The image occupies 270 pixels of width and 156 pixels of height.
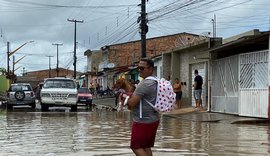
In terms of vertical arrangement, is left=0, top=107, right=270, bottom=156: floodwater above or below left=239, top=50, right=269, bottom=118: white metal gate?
below

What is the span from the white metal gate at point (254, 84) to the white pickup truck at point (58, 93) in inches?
402

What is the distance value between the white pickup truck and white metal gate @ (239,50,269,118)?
1020cm

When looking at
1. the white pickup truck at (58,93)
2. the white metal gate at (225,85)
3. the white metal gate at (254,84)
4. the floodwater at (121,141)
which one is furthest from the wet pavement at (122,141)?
the white pickup truck at (58,93)

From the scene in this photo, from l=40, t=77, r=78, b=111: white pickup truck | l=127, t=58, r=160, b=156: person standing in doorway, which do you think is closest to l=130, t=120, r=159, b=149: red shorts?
l=127, t=58, r=160, b=156: person standing in doorway

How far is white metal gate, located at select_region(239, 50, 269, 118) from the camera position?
60.3 feet

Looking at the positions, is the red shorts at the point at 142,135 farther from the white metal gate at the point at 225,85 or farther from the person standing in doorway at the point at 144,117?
the white metal gate at the point at 225,85

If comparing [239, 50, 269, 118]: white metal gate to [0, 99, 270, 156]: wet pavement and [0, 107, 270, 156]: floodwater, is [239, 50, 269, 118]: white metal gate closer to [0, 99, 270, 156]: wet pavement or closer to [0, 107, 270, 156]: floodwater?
[0, 99, 270, 156]: wet pavement

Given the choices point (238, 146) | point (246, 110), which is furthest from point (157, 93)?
point (246, 110)

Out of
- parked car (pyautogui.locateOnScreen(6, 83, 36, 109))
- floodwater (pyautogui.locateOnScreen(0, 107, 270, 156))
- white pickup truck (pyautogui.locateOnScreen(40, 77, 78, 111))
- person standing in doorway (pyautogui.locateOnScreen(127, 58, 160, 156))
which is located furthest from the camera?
parked car (pyautogui.locateOnScreen(6, 83, 36, 109))

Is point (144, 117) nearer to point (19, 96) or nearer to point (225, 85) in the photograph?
point (225, 85)

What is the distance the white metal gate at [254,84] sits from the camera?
1839cm

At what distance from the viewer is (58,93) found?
26.7 meters

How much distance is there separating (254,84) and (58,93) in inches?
449

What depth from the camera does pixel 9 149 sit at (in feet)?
35.5
